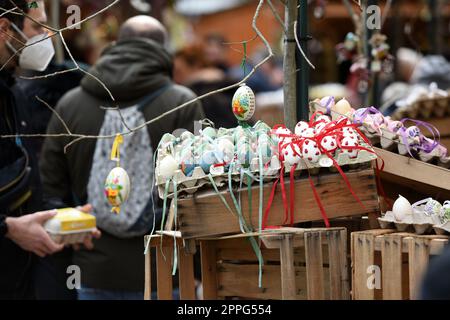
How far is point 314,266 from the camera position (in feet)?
8.73

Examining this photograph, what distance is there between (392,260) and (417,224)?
0.14m

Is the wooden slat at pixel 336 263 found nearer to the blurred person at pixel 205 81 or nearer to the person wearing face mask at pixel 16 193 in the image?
the person wearing face mask at pixel 16 193

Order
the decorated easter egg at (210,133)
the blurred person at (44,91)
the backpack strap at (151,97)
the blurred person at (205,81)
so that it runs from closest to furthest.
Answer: the decorated easter egg at (210,133) < the backpack strap at (151,97) < the blurred person at (44,91) < the blurred person at (205,81)

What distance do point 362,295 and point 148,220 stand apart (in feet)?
5.27

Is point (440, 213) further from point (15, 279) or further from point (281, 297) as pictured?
point (15, 279)

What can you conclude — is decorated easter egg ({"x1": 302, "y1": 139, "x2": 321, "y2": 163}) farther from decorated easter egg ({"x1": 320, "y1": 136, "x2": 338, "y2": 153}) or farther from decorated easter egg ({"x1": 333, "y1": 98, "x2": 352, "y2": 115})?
decorated easter egg ({"x1": 333, "y1": 98, "x2": 352, "y2": 115})

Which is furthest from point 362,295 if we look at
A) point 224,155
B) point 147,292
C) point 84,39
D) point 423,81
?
point 84,39

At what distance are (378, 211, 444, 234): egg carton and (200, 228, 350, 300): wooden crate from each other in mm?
135

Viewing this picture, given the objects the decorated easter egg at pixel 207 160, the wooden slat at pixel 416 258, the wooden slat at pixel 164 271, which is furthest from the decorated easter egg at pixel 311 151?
the wooden slat at pixel 164 271

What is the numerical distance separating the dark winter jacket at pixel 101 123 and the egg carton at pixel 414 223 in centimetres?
155

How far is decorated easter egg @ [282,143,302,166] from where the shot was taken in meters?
2.69

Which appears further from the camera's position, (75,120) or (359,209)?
(75,120)

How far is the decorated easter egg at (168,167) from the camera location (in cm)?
280

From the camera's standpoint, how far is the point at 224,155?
2760 millimetres
